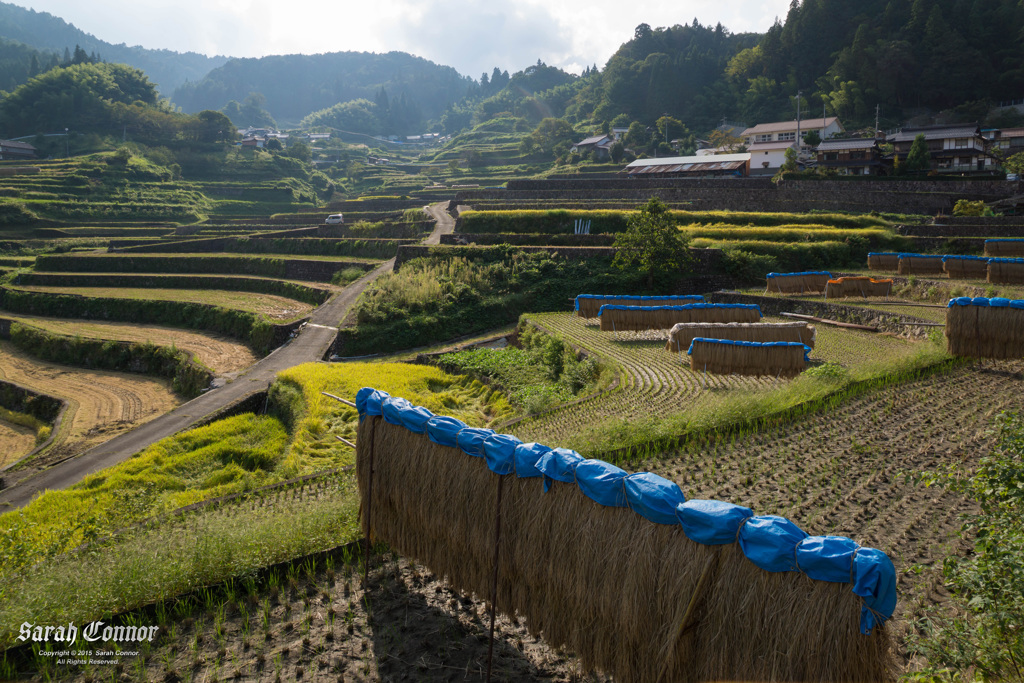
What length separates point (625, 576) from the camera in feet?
13.4

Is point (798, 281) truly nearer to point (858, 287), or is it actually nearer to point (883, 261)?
point (858, 287)

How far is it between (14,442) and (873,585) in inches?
792

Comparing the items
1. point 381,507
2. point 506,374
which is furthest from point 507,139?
point 381,507

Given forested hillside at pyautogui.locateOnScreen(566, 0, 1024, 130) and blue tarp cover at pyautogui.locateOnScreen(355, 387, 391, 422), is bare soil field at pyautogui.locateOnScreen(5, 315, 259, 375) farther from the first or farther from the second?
forested hillside at pyautogui.locateOnScreen(566, 0, 1024, 130)

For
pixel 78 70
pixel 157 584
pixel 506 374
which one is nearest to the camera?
pixel 157 584

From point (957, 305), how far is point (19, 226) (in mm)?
48490

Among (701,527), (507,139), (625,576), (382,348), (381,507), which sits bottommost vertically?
(382,348)

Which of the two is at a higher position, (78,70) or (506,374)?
(78,70)

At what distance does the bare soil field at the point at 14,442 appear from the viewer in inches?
613

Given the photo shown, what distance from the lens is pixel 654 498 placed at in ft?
12.8

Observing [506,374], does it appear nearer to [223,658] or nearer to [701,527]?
[223,658]

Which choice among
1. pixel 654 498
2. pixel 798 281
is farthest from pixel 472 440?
pixel 798 281

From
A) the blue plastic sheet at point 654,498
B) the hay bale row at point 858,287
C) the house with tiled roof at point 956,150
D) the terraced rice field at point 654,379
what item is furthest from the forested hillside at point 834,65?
the blue plastic sheet at point 654,498

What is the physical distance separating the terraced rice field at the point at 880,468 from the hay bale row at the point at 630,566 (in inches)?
63.8
